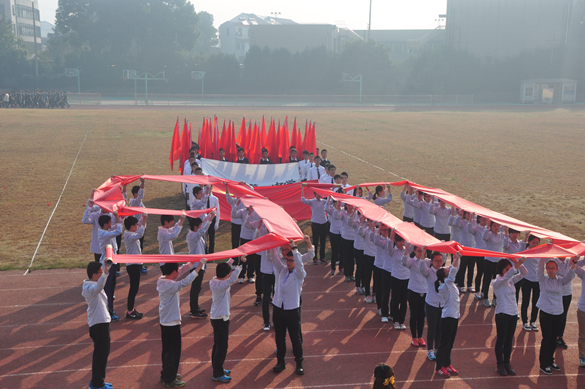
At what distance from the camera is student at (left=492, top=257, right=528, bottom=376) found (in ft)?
23.7

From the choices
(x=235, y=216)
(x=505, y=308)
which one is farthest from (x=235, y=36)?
(x=505, y=308)

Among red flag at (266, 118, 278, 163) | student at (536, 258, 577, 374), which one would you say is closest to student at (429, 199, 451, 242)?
student at (536, 258, 577, 374)

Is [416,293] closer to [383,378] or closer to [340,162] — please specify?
[383,378]

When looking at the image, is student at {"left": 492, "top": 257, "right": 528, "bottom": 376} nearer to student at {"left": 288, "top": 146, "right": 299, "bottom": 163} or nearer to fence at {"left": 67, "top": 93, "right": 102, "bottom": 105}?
student at {"left": 288, "top": 146, "right": 299, "bottom": 163}

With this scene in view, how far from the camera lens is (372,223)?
9.36 metres

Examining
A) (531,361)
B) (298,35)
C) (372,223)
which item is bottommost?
(531,361)

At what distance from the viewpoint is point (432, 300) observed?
25.0ft

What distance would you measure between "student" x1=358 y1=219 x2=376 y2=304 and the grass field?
452cm

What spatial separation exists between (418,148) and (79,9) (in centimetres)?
6375

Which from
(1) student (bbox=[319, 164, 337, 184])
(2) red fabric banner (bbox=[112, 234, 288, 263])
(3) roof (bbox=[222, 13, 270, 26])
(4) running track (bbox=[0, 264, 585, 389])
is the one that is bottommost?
(4) running track (bbox=[0, 264, 585, 389])

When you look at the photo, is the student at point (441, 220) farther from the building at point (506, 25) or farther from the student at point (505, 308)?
the building at point (506, 25)

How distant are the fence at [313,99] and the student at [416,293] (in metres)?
55.6

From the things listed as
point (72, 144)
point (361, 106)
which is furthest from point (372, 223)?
point (361, 106)

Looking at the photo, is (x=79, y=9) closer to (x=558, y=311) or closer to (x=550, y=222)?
(x=550, y=222)
